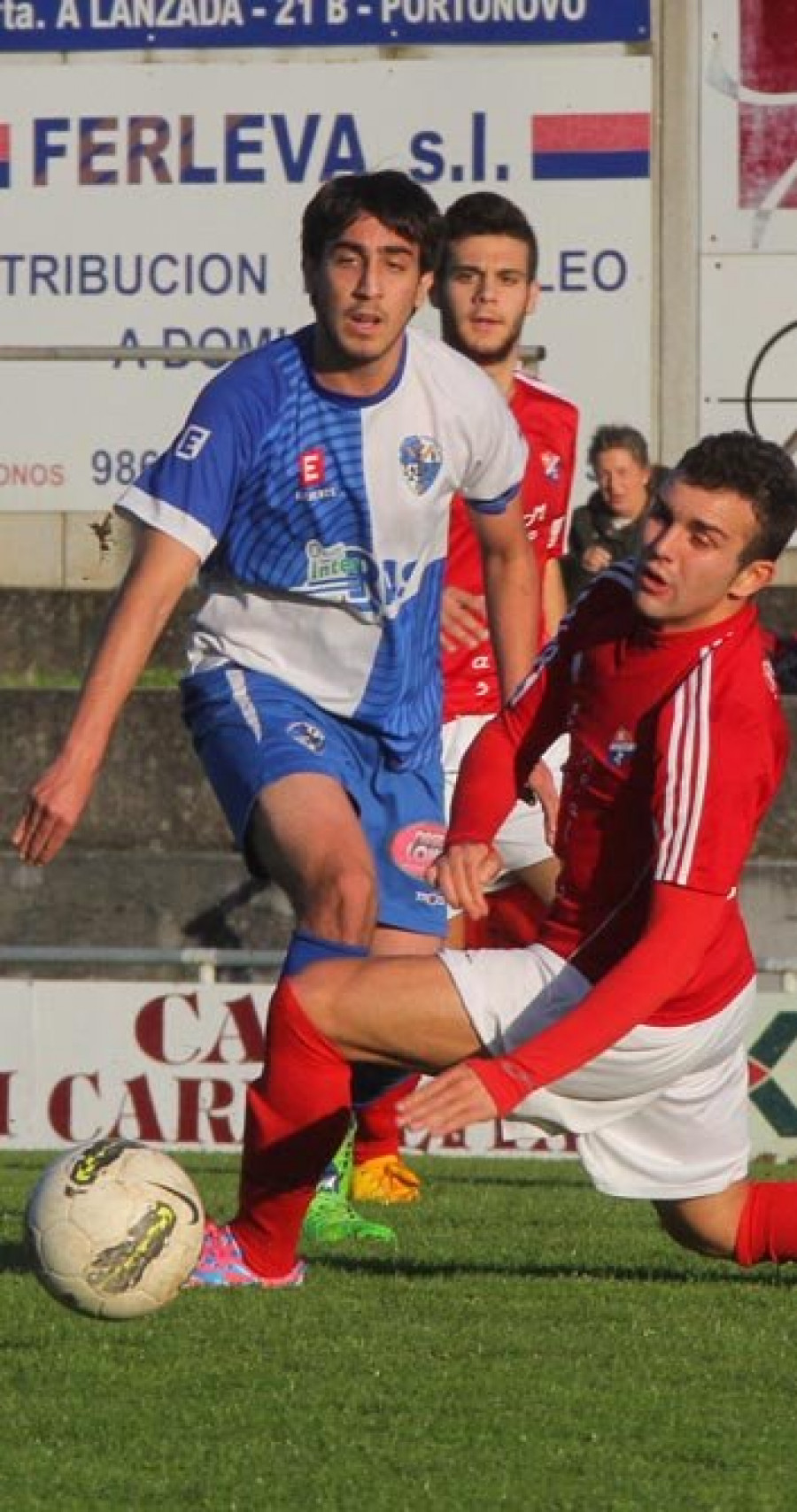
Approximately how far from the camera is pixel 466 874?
5922 millimetres

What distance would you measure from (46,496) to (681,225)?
121 inches

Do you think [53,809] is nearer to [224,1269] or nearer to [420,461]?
[224,1269]

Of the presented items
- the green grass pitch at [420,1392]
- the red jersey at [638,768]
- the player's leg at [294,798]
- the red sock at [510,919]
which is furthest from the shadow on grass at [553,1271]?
the red sock at [510,919]

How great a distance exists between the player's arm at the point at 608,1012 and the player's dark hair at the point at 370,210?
5.72 feet

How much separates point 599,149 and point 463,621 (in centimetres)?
634

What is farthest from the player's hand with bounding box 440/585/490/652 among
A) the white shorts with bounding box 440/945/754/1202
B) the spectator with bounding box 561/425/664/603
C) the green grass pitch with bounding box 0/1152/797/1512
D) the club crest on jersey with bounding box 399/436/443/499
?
the spectator with bounding box 561/425/664/603

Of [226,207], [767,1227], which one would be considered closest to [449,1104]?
[767,1227]

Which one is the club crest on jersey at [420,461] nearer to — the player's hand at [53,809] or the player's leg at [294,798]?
the player's leg at [294,798]

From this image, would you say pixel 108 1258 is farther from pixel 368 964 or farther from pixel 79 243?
pixel 79 243

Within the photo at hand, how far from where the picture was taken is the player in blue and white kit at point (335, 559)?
255 inches

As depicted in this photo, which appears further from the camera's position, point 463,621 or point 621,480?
point 621,480

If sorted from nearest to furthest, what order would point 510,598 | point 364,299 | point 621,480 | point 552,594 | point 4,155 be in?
point 364,299 → point 510,598 → point 552,594 → point 621,480 → point 4,155

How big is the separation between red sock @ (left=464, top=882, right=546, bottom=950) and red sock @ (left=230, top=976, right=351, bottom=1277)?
3546mm

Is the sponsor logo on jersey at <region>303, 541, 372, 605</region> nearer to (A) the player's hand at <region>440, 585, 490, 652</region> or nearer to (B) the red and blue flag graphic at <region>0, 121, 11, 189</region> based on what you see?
(A) the player's hand at <region>440, 585, 490, 652</region>
